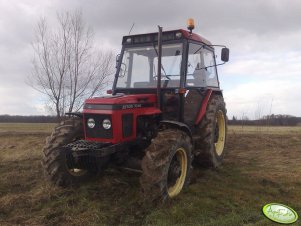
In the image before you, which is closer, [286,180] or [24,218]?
[24,218]

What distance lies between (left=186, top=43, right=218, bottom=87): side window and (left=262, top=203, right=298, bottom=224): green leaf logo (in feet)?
9.10

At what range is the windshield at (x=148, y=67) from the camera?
709 cm

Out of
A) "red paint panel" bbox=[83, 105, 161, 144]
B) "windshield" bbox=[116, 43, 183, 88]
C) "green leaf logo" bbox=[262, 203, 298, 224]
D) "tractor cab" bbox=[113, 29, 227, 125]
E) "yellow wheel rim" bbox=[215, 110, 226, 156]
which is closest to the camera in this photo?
"green leaf logo" bbox=[262, 203, 298, 224]

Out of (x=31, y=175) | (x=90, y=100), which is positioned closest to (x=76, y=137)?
(x=90, y=100)

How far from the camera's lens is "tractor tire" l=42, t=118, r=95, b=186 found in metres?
6.27

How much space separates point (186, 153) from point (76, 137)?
6.43 feet

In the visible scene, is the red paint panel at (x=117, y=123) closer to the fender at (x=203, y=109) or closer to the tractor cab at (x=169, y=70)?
the tractor cab at (x=169, y=70)

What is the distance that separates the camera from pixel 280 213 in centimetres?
527

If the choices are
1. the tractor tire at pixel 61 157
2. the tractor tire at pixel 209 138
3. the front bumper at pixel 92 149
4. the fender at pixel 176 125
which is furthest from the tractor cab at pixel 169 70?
the front bumper at pixel 92 149

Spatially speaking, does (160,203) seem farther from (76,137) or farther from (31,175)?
(31,175)

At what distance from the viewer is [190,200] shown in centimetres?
570

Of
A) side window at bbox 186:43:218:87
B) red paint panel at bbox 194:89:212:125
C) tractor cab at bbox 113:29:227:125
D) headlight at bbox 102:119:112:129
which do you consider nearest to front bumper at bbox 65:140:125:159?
headlight at bbox 102:119:112:129

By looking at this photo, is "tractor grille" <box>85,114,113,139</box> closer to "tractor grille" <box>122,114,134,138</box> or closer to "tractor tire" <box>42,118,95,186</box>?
"tractor grille" <box>122,114,134,138</box>

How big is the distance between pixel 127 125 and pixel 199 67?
93.1 inches
